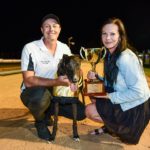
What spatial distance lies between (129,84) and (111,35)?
0.62 m

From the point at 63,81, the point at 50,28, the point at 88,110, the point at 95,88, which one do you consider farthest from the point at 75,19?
the point at 63,81

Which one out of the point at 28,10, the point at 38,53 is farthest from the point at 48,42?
the point at 28,10

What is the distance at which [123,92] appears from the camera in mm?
4691

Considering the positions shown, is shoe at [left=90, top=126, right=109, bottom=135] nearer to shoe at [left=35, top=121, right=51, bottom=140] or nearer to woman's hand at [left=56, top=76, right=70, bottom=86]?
shoe at [left=35, top=121, right=51, bottom=140]

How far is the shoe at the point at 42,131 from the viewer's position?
5.02 metres

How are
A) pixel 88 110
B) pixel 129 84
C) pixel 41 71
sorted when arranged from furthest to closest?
pixel 41 71
pixel 88 110
pixel 129 84

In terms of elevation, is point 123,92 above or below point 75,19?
above

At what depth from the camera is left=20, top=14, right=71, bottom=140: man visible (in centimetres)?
503

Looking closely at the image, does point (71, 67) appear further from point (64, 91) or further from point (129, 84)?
point (129, 84)

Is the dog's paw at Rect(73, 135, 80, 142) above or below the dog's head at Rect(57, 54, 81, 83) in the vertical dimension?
below

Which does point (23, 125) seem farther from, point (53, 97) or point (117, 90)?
point (117, 90)

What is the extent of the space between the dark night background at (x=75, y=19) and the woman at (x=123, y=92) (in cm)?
3427

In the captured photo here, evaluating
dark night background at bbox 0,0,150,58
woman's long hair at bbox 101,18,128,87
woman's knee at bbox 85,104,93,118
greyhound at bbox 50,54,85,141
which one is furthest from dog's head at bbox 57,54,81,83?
dark night background at bbox 0,0,150,58

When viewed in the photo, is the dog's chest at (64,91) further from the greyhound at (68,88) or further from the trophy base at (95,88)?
the trophy base at (95,88)
